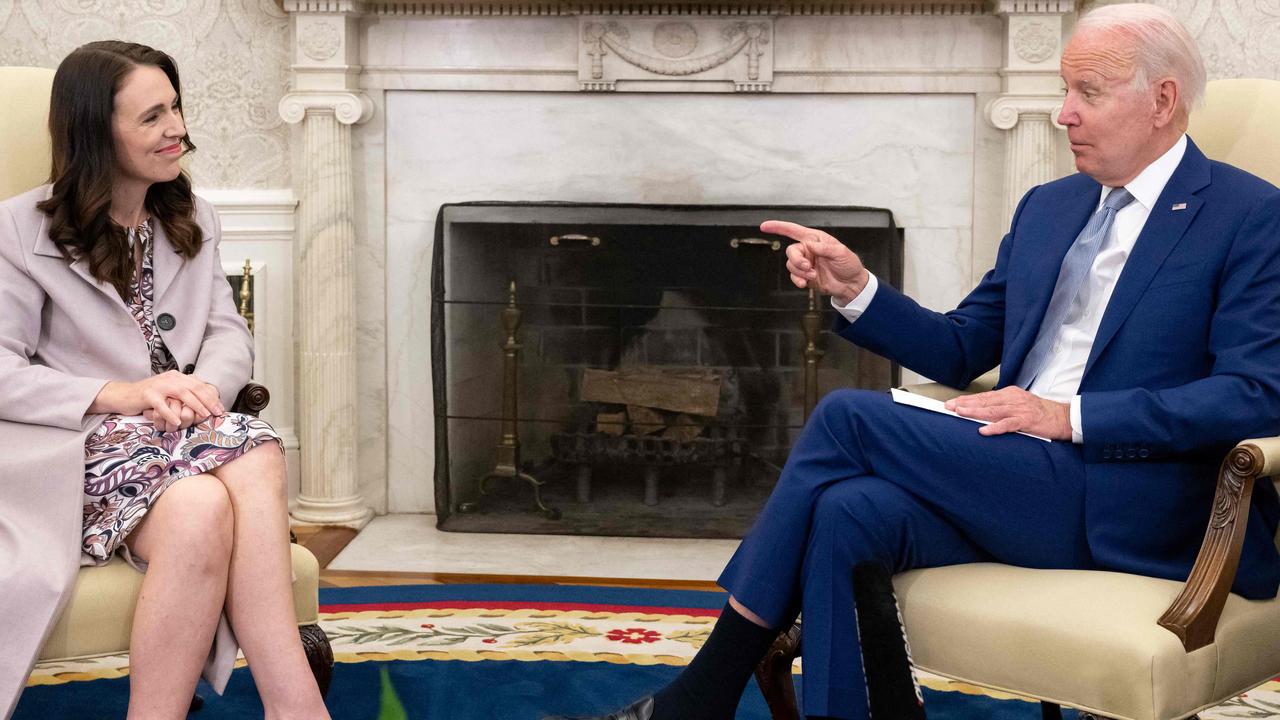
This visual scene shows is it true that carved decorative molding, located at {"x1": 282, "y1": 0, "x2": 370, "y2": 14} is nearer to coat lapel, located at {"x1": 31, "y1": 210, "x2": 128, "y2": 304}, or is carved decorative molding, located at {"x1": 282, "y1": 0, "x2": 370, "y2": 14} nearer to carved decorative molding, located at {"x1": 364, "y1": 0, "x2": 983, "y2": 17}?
carved decorative molding, located at {"x1": 364, "y1": 0, "x2": 983, "y2": 17}

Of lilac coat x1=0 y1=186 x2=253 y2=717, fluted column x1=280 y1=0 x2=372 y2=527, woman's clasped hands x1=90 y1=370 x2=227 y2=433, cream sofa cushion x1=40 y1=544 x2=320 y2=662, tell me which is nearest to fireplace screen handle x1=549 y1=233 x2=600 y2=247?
fluted column x1=280 y1=0 x2=372 y2=527

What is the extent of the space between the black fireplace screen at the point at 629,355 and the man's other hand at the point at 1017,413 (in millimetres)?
1798

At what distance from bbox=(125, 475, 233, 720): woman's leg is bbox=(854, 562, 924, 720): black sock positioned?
88 centimetres

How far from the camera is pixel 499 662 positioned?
99.0 inches

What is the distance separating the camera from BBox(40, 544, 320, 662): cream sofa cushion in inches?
67.6

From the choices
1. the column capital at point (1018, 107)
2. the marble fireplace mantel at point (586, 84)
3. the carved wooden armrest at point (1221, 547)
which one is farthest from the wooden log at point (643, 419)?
the carved wooden armrest at point (1221, 547)

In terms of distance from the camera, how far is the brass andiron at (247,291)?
364cm

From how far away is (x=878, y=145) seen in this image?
143 inches

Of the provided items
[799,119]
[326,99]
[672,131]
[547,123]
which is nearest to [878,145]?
[799,119]

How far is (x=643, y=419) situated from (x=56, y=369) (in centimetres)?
191

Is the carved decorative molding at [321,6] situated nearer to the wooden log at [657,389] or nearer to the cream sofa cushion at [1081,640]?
the wooden log at [657,389]

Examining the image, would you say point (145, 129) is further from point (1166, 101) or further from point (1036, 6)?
point (1036, 6)

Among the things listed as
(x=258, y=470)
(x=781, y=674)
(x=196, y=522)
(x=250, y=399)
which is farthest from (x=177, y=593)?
(x=781, y=674)

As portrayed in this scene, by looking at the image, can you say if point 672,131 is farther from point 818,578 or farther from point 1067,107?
point 818,578
